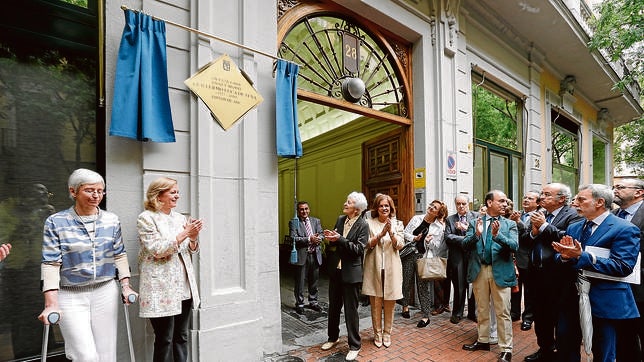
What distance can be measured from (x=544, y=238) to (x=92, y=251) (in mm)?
4185

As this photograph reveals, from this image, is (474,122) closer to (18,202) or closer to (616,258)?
(616,258)

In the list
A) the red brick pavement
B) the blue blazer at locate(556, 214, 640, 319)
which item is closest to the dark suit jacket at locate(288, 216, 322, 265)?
the red brick pavement

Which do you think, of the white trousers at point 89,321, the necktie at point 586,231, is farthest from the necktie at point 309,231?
the necktie at point 586,231

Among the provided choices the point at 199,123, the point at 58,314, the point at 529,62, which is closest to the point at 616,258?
the point at 199,123

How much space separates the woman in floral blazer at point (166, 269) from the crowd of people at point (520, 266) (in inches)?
58.4

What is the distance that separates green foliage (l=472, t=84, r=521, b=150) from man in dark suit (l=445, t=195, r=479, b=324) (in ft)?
10.3

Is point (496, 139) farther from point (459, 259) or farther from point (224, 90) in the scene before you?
point (224, 90)

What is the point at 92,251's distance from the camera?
2.52 meters

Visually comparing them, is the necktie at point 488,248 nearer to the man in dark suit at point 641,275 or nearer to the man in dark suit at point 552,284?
the man in dark suit at point 552,284

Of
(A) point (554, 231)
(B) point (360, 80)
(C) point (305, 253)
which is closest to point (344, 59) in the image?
(B) point (360, 80)

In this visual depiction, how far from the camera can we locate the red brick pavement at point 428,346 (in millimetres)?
3820

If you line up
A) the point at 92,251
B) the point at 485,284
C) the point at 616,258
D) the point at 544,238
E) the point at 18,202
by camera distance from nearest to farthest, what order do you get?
the point at 92,251 < the point at 616,258 < the point at 18,202 < the point at 544,238 < the point at 485,284

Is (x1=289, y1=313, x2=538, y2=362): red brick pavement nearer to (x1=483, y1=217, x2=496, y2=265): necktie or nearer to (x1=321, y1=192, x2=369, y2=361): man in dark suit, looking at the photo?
(x1=321, y1=192, x2=369, y2=361): man in dark suit

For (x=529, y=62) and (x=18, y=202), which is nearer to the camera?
(x=18, y=202)
